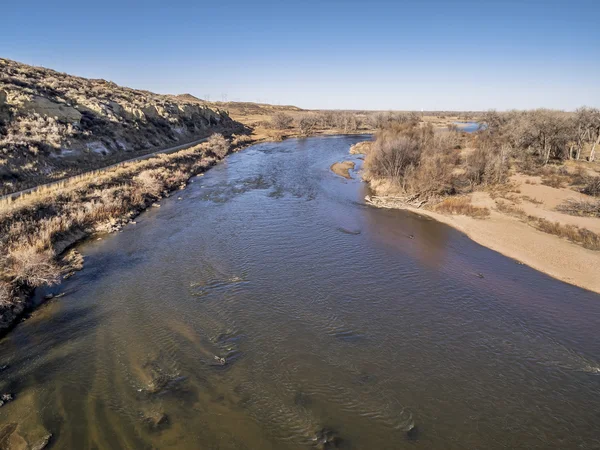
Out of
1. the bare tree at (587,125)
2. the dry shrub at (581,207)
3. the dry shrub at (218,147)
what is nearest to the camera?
the dry shrub at (581,207)

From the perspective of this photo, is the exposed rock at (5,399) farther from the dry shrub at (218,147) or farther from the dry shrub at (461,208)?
the dry shrub at (218,147)

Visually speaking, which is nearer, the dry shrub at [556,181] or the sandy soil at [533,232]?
the sandy soil at [533,232]

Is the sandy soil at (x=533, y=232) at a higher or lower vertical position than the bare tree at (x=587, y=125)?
lower

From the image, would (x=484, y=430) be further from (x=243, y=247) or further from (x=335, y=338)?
(x=243, y=247)

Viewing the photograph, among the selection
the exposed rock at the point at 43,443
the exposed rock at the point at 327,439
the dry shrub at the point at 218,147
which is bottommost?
the exposed rock at the point at 327,439

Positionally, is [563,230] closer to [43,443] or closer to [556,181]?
[556,181]

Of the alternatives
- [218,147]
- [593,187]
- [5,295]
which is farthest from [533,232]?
[218,147]

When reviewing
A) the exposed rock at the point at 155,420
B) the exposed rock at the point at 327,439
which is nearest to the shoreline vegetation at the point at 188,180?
the exposed rock at the point at 155,420
